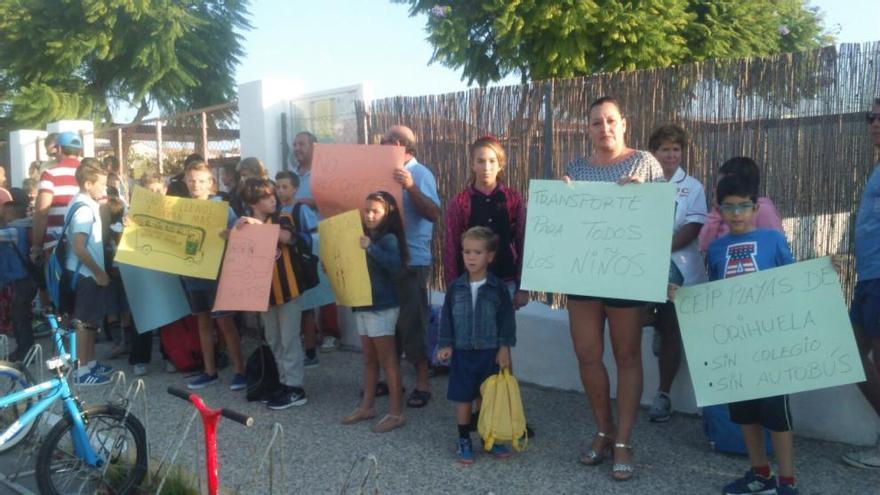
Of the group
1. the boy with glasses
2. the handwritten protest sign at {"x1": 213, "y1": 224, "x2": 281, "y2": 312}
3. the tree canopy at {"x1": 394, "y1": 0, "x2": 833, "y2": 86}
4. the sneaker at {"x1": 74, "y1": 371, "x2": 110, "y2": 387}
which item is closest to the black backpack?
the handwritten protest sign at {"x1": 213, "y1": 224, "x2": 281, "y2": 312}

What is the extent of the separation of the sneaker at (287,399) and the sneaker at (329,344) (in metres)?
1.62

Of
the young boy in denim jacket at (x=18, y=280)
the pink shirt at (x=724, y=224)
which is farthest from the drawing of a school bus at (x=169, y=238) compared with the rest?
the pink shirt at (x=724, y=224)

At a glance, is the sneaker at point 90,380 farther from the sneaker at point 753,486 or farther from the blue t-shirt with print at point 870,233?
the blue t-shirt with print at point 870,233

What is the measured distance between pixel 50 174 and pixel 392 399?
430cm

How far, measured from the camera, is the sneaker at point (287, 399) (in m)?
5.53

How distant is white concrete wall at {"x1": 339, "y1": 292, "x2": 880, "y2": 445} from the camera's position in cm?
438

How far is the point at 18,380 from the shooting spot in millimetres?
4855

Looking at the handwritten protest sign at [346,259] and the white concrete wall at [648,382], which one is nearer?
the white concrete wall at [648,382]

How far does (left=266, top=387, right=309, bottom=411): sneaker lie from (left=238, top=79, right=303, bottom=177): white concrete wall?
3.58 m

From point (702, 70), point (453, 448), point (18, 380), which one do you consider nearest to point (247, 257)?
point (18, 380)

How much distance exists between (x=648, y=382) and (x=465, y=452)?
152cm

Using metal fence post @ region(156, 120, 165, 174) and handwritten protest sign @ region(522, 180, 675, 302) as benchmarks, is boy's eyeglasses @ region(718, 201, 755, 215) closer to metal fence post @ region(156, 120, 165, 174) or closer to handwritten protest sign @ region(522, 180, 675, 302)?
handwritten protest sign @ region(522, 180, 675, 302)

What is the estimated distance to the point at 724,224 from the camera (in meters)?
4.34

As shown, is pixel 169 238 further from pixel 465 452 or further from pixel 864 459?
pixel 864 459
